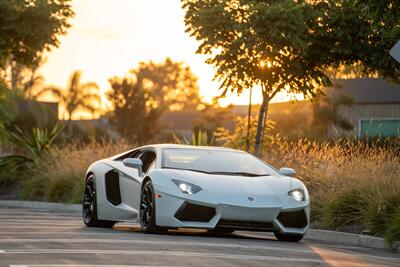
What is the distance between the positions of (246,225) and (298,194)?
94 centimetres

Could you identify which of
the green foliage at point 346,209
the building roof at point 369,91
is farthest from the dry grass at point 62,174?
the building roof at point 369,91

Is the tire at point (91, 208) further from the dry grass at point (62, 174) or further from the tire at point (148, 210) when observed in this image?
the dry grass at point (62, 174)

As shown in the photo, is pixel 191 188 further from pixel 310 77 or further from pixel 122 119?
pixel 122 119

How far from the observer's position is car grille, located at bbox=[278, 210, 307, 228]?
43.4 ft

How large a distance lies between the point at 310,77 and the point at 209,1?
3019mm

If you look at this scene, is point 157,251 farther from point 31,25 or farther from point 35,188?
point 31,25

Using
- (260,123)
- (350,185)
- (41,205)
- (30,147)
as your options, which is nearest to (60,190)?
(41,205)

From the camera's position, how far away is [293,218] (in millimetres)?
13359

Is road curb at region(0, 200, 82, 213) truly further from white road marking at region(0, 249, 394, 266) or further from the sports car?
white road marking at region(0, 249, 394, 266)

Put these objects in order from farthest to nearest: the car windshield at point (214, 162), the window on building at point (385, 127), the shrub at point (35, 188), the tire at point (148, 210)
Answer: the window on building at point (385, 127)
the shrub at point (35, 188)
the car windshield at point (214, 162)
the tire at point (148, 210)

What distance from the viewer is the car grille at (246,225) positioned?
42.6 ft

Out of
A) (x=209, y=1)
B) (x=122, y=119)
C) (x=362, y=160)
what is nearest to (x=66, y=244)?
(x=362, y=160)

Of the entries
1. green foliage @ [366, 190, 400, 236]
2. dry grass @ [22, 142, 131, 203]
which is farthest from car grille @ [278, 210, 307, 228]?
dry grass @ [22, 142, 131, 203]

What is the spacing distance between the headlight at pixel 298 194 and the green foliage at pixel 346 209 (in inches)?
98.0
